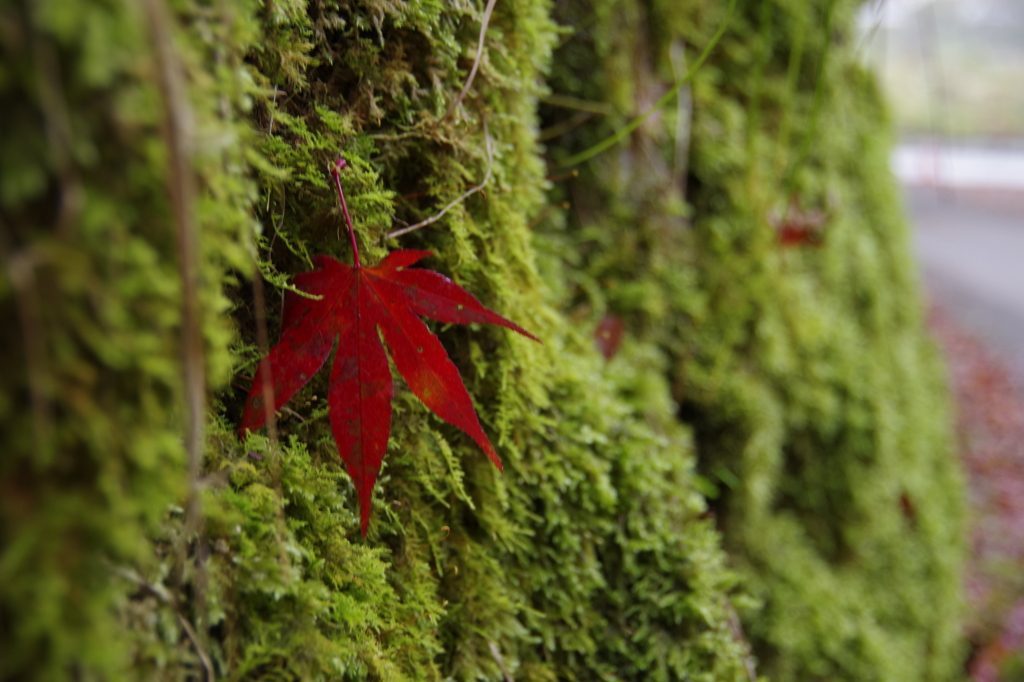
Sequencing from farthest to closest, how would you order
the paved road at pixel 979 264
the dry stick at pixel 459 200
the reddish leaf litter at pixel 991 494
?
the paved road at pixel 979 264 → the reddish leaf litter at pixel 991 494 → the dry stick at pixel 459 200

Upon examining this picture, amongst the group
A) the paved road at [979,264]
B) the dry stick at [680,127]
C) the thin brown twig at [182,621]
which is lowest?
the paved road at [979,264]

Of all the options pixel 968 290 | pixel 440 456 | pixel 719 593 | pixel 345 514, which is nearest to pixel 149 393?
pixel 345 514

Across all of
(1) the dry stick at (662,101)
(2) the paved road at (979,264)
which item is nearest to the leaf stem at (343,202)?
(1) the dry stick at (662,101)

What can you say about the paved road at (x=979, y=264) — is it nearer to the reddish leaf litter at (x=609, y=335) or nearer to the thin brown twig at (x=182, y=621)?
the reddish leaf litter at (x=609, y=335)

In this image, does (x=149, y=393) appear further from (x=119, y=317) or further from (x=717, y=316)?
(x=717, y=316)

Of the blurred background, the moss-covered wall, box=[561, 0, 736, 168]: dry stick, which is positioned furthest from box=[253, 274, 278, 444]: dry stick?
the blurred background

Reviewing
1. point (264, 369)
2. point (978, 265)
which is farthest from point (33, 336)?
point (978, 265)

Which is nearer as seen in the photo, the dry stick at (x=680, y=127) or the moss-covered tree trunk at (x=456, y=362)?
the moss-covered tree trunk at (x=456, y=362)
